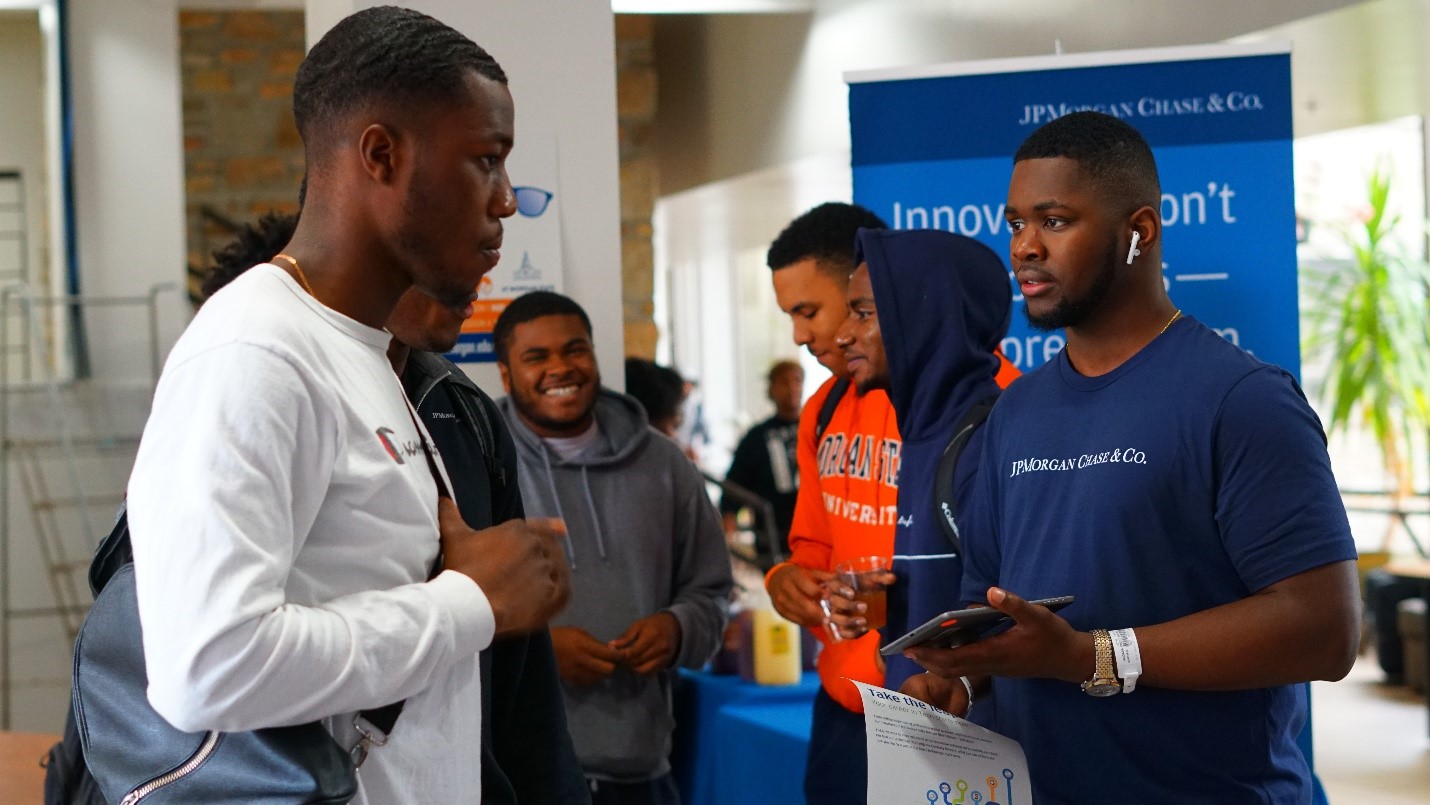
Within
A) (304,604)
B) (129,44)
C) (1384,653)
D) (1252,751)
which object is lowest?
(1384,653)

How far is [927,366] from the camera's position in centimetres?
235

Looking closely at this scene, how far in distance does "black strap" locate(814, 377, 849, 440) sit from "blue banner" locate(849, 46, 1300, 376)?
594 mm

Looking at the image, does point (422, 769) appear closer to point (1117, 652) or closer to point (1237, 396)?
point (1117, 652)

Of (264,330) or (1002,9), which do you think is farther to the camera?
(1002,9)

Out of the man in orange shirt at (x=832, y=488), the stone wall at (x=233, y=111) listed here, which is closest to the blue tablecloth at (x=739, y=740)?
the man in orange shirt at (x=832, y=488)

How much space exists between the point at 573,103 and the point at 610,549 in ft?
3.58

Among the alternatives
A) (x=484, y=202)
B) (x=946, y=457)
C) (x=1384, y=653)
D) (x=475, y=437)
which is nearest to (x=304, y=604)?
(x=484, y=202)

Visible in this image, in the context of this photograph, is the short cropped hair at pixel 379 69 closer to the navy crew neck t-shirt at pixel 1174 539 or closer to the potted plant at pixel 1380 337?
the navy crew neck t-shirt at pixel 1174 539

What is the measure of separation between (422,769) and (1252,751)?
102 centimetres

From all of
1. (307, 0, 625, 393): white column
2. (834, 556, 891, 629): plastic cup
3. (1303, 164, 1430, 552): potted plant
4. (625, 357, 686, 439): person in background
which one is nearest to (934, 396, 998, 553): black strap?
(834, 556, 891, 629): plastic cup

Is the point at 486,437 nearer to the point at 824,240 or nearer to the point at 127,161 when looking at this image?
the point at 824,240

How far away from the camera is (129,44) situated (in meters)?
→ 7.14

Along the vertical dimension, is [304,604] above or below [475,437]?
below

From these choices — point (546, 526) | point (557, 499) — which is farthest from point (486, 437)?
point (557, 499)
